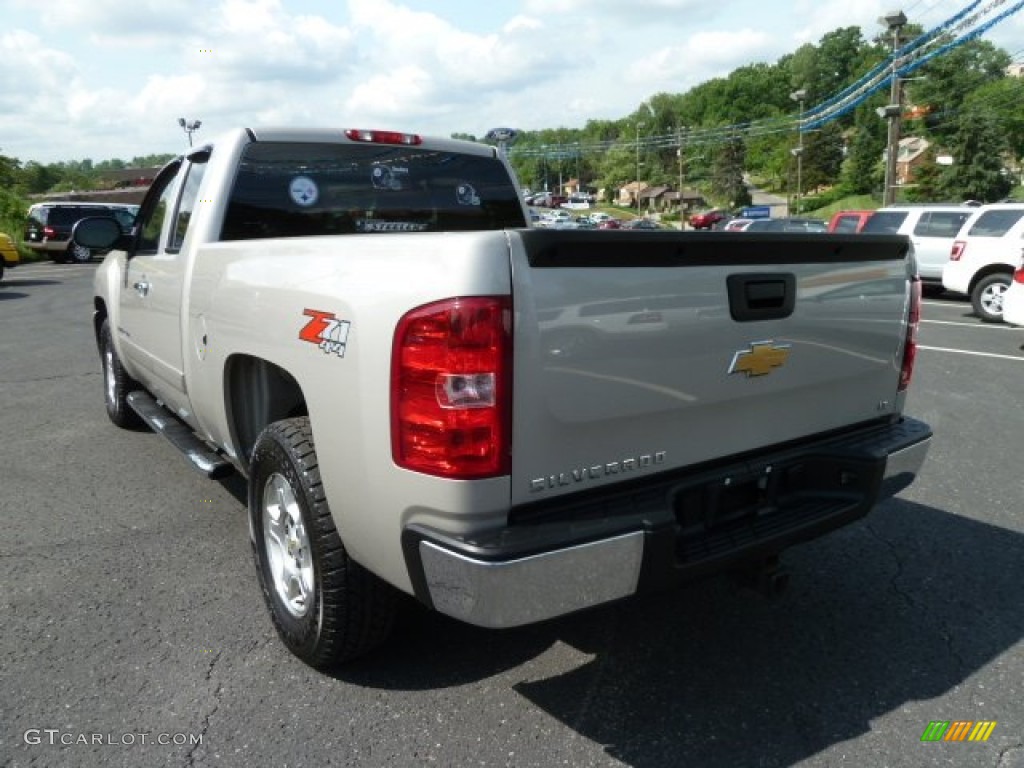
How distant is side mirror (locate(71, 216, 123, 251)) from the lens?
181 inches

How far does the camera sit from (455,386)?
6.43ft

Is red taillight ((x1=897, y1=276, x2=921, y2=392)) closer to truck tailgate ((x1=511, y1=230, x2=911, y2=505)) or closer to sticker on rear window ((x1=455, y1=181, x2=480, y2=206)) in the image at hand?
truck tailgate ((x1=511, y1=230, x2=911, y2=505))

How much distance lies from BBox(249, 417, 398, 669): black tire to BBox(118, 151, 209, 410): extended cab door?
122 cm

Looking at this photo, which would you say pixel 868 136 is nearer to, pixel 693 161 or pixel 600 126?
pixel 693 161

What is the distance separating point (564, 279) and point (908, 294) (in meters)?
1.69

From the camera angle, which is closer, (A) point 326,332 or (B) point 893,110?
(A) point 326,332

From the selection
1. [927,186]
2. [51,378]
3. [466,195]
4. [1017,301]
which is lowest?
[51,378]

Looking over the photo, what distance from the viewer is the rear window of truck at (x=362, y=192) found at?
12.0ft

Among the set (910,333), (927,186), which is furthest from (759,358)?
(927,186)

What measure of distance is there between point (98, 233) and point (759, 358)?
4070mm

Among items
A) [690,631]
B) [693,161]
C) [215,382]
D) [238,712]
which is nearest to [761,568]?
[690,631]

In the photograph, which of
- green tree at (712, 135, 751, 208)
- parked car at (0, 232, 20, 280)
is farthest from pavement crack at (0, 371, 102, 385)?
green tree at (712, 135, 751, 208)

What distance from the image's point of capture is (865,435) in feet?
9.64

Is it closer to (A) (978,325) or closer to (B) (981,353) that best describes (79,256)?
(A) (978,325)
